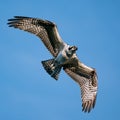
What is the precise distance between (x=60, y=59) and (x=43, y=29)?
4.28ft

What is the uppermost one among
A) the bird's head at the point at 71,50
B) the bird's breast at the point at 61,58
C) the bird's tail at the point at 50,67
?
the bird's head at the point at 71,50

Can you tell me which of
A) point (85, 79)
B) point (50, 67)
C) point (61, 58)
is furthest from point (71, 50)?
point (85, 79)

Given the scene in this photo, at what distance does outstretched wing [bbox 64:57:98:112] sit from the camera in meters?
36.6

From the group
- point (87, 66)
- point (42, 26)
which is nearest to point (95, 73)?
point (87, 66)

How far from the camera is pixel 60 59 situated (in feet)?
117

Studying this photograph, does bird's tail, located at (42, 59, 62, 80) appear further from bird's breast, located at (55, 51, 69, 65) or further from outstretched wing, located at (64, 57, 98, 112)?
outstretched wing, located at (64, 57, 98, 112)

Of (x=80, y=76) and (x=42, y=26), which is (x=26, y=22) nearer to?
(x=42, y=26)

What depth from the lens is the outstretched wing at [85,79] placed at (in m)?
36.6

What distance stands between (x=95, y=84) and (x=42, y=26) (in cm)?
310

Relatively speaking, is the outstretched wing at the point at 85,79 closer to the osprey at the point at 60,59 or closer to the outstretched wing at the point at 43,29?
the osprey at the point at 60,59

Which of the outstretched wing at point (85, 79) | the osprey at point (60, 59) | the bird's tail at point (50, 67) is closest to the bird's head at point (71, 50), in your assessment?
the osprey at point (60, 59)

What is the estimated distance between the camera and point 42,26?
35.8 meters

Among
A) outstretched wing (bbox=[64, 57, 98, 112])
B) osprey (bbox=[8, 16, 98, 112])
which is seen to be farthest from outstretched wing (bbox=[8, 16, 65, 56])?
outstretched wing (bbox=[64, 57, 98, 112])

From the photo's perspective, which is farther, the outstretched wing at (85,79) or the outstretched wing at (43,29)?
the outstretched wing at (85,79)
